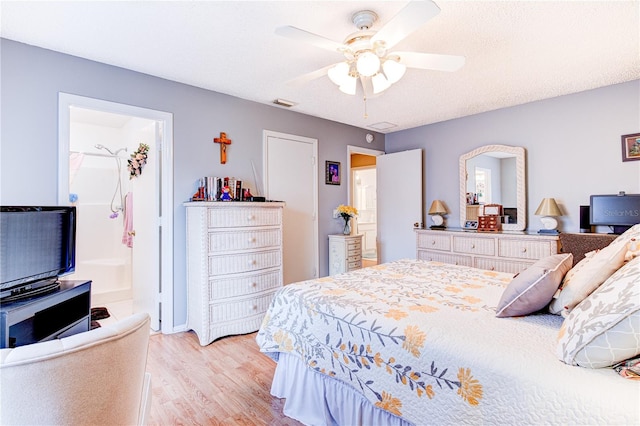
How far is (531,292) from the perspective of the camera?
1379 millimetres

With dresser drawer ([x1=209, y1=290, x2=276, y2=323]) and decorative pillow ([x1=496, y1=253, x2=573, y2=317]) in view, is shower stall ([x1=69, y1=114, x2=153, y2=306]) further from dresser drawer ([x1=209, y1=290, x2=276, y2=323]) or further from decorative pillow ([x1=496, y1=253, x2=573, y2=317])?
decorative pillow ([x1=496, y1=253, x2=573, y2=317])

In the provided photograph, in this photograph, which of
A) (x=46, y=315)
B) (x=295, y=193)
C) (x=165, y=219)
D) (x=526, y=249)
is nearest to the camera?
(x=46, y=315)

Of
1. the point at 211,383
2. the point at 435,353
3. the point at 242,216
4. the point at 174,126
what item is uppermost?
the point at 174,126

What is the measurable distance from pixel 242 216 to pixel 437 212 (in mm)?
2786

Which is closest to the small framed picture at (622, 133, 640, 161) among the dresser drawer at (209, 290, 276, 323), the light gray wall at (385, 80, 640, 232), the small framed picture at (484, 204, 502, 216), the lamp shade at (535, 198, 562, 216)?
the light gray wall at (385, 80, 640, 232)

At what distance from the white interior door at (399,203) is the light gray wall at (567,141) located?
1.57 feet

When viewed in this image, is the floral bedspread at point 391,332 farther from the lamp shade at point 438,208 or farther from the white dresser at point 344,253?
A: the lamp shade at point 438,208

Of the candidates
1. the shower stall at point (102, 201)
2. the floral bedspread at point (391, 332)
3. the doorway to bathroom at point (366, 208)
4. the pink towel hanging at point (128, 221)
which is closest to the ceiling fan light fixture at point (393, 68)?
the floral bedspread at point (391, 332)

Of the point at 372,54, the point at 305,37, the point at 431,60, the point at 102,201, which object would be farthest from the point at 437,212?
the point at 102,201

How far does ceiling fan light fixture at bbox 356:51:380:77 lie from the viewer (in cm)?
187

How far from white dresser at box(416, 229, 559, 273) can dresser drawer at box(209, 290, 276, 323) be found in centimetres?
221

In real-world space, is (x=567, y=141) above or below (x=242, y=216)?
above

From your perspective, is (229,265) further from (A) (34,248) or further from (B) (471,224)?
(B) (471,224)

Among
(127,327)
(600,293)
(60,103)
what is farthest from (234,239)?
(600,293)
